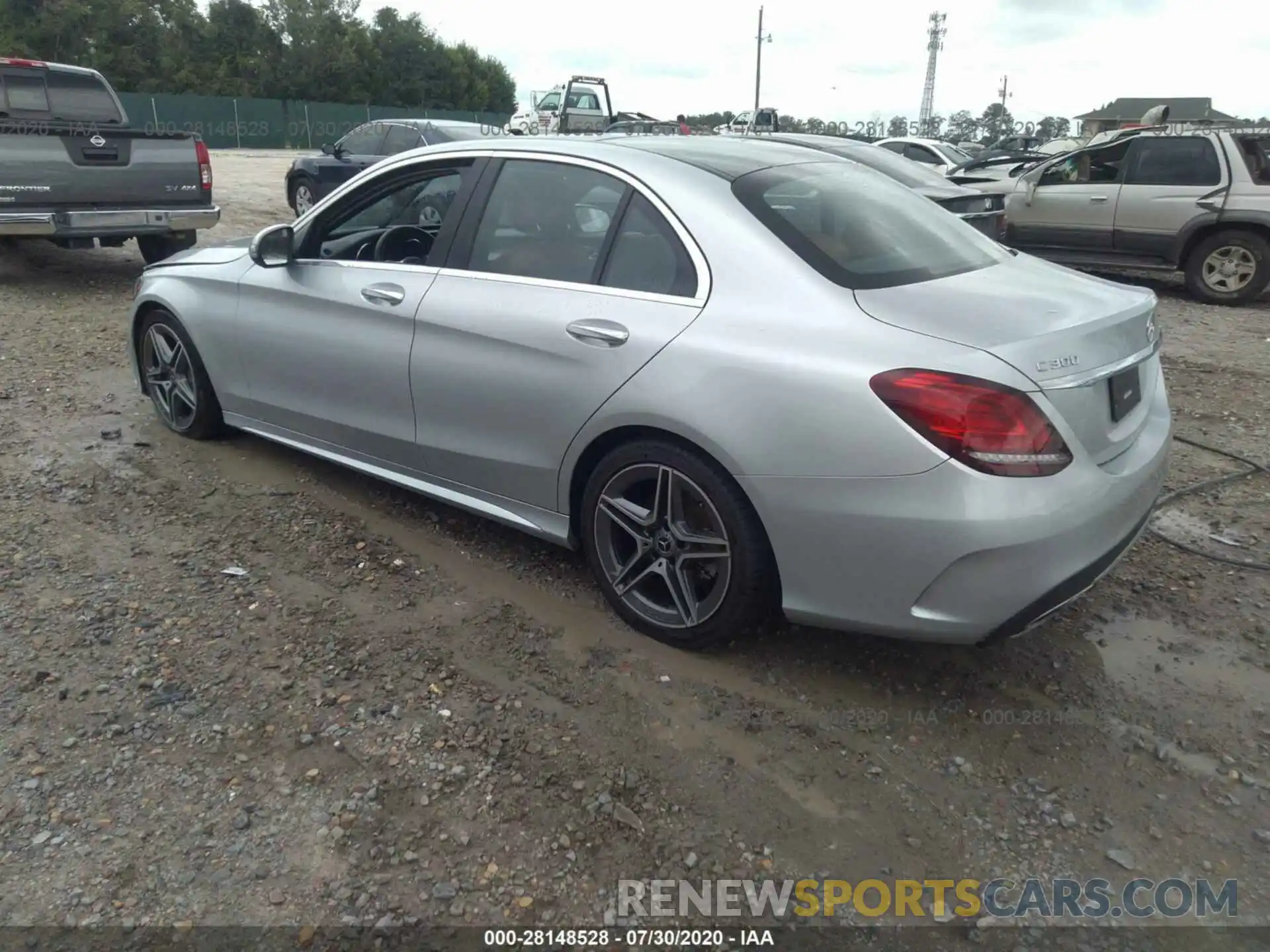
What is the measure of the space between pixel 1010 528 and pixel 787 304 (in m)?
0.91

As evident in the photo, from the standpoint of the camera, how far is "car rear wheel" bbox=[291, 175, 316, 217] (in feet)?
49.4

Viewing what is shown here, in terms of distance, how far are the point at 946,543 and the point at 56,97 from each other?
424 inches

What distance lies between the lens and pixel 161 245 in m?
10.1

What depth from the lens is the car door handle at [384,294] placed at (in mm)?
3840

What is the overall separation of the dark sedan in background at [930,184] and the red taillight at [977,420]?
6.06 meters

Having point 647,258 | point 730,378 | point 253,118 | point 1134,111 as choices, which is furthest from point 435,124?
point 1134,111

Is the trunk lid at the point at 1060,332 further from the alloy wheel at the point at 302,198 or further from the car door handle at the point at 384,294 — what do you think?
the alloy wheel at the point at 302,198

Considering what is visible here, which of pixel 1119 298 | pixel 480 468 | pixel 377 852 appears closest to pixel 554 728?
pixel 377 852

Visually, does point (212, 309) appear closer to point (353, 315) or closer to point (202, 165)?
point (353, 315)

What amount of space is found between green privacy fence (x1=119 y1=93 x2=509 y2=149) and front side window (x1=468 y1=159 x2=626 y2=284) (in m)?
39.2

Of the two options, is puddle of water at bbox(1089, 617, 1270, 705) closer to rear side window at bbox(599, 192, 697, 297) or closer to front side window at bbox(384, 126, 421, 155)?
rear side window at bbox(599, 192, 697, 297)

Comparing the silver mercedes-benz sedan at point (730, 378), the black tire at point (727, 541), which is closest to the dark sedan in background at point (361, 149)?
the silver mercedes-benz sedan at point (730, 378)

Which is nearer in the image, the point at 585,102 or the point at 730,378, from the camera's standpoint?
the point at 730,378

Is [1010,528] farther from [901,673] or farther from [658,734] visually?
[658,734]
